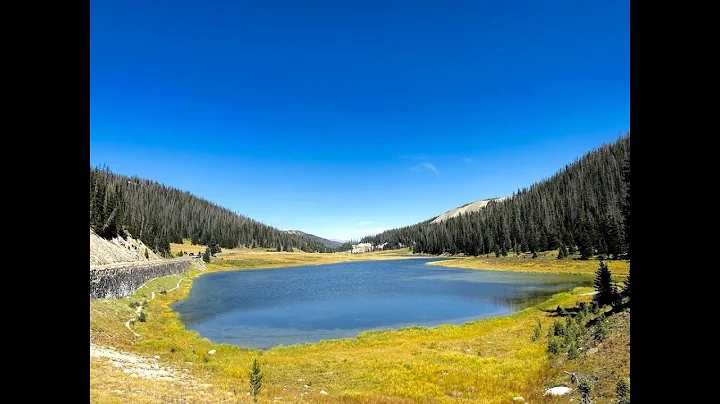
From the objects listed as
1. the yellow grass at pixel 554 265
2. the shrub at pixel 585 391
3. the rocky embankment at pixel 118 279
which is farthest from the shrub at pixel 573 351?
the yellow grass at pixel 554 265

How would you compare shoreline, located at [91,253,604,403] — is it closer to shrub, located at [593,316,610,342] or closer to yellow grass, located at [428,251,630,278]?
shrub, located at [593,316,610,342]

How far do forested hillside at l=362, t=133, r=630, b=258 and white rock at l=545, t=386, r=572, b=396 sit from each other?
89.5 meters

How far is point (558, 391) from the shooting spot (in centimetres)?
1570

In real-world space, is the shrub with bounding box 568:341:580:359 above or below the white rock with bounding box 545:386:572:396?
above

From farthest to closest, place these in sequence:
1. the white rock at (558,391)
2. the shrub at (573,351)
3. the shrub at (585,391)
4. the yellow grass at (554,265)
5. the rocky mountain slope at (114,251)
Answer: the yellow grass at (554,265) < the rocky mountain slope at (114,251) < the shrub at (573,351) < the white rock at (558,391) < the shrub at (585,391)

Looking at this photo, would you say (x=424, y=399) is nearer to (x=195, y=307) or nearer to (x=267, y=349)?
(x=267, y=349)

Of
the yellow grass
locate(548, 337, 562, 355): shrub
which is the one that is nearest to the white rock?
locate(548, 337, 562, 355): shrub

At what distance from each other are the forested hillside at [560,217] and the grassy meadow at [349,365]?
267ft

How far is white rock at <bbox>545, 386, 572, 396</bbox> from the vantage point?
15461mm

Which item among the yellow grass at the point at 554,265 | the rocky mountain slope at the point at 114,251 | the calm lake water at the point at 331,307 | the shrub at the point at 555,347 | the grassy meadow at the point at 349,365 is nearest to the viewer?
the grassy meadow at the point at 349,365

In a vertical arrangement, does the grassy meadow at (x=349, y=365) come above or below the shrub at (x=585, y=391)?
below

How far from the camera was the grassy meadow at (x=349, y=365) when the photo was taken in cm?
1611

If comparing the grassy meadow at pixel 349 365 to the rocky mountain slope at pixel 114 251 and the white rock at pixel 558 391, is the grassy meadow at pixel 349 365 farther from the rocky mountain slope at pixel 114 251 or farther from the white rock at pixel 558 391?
the rocky mountain slope at pixel 114 251
